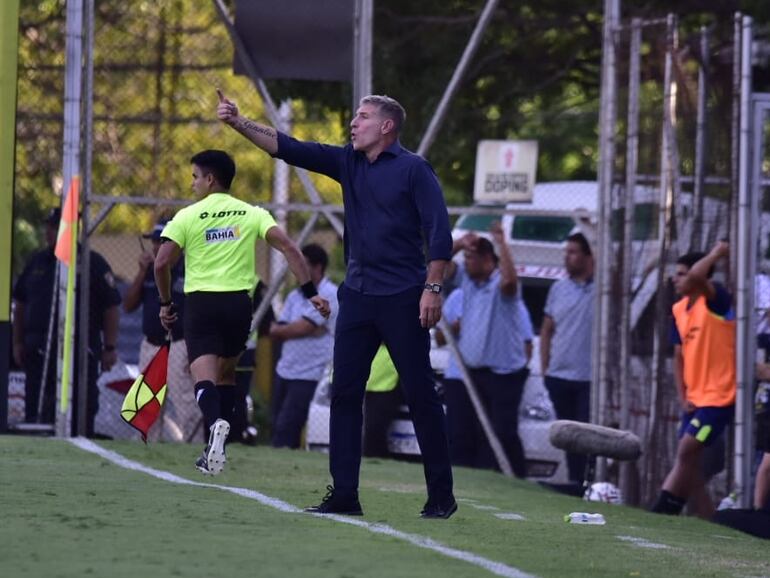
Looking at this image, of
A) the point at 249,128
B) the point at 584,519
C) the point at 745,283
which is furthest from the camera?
the point at 745,283

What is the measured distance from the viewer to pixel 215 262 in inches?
427

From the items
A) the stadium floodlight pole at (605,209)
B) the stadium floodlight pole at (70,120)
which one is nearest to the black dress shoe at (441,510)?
the stadium floodlight pole at (605,209)

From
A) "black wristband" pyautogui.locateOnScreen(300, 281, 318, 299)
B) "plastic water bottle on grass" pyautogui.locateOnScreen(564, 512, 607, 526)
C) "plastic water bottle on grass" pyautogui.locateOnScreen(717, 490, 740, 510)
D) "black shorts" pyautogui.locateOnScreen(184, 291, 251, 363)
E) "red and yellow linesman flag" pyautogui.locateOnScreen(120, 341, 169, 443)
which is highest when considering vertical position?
"black wristband" pyautogui.locateOnScreen(300, 281, 318, 299)

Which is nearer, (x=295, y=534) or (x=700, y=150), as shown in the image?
(x=295, y=534)

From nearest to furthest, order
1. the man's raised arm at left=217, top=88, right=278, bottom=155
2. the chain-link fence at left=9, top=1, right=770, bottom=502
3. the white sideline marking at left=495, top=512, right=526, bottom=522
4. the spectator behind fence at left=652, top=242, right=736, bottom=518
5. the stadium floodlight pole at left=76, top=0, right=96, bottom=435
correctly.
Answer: the man's raised arm at left=217, top=88, right=278, bottom=155 → the white sideline marking at left=495, top=512, right=526, bottom=522 → the spectator behind fence at left=652, top=242, right=736, bottom=518 → the chain-link fence at left=9, top=1, right=770, bottom=502 → the stadium floodlight pole at left=76, top=0, right=96, bottom=435

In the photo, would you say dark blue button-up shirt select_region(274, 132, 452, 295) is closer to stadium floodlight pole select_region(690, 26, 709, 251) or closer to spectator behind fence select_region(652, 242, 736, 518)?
spectator behind fence select_region(652, 242, 736, 518)

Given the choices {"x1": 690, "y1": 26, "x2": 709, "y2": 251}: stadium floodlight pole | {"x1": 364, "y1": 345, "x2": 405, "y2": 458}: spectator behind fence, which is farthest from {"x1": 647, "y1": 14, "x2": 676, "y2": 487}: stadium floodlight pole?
{"x1": 364, "y1": 345, "x2": 405, "y2": 458}: spectator behind fence

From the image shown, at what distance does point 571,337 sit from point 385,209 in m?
6.66

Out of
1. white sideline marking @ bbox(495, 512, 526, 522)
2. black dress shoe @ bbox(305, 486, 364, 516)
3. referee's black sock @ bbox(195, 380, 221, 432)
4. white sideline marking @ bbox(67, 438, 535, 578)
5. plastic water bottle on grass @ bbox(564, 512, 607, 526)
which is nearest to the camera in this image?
white sideline marking @ bbox(67, 438, 535, 578)

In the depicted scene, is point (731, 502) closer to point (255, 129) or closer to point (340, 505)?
point (340, 505)

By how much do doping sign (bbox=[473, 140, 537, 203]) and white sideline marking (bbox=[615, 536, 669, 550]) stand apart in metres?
7.19

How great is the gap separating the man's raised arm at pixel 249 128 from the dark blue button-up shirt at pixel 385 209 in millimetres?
40

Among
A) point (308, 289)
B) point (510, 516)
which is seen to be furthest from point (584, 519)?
point (308, 289)

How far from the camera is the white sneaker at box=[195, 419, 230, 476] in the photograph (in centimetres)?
989
